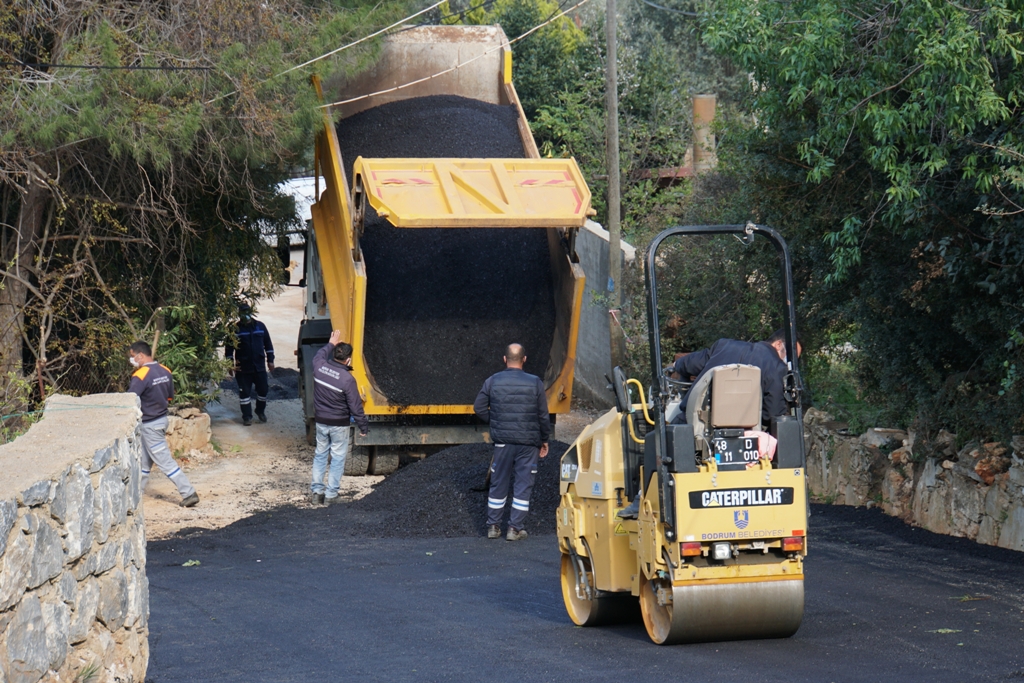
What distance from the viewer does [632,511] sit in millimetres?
5707

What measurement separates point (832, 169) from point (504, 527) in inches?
150

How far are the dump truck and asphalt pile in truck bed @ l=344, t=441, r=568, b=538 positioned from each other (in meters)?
0.64

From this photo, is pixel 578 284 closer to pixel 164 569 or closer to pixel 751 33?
pixel 751 33

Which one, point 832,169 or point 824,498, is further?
point 824,498

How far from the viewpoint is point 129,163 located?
10.8m

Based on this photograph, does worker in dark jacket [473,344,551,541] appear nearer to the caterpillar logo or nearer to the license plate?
the license plate

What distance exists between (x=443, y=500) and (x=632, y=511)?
13.3 feet

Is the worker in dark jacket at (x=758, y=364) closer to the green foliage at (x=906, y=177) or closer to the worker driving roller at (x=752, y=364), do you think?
the worker driving roller at (x=752, y=364)

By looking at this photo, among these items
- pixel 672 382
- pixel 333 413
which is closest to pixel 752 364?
pixel 672 382

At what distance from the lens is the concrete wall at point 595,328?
1513cm

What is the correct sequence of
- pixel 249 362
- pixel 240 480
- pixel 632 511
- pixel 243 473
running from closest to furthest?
pixel 632 511
pixel 240 480
pixel 243 473
pixel 249 362

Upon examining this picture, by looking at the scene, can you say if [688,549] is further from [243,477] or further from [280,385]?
[280,385]

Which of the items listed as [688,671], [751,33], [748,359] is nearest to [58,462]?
[688,671]

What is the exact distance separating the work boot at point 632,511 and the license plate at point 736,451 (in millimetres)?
521
